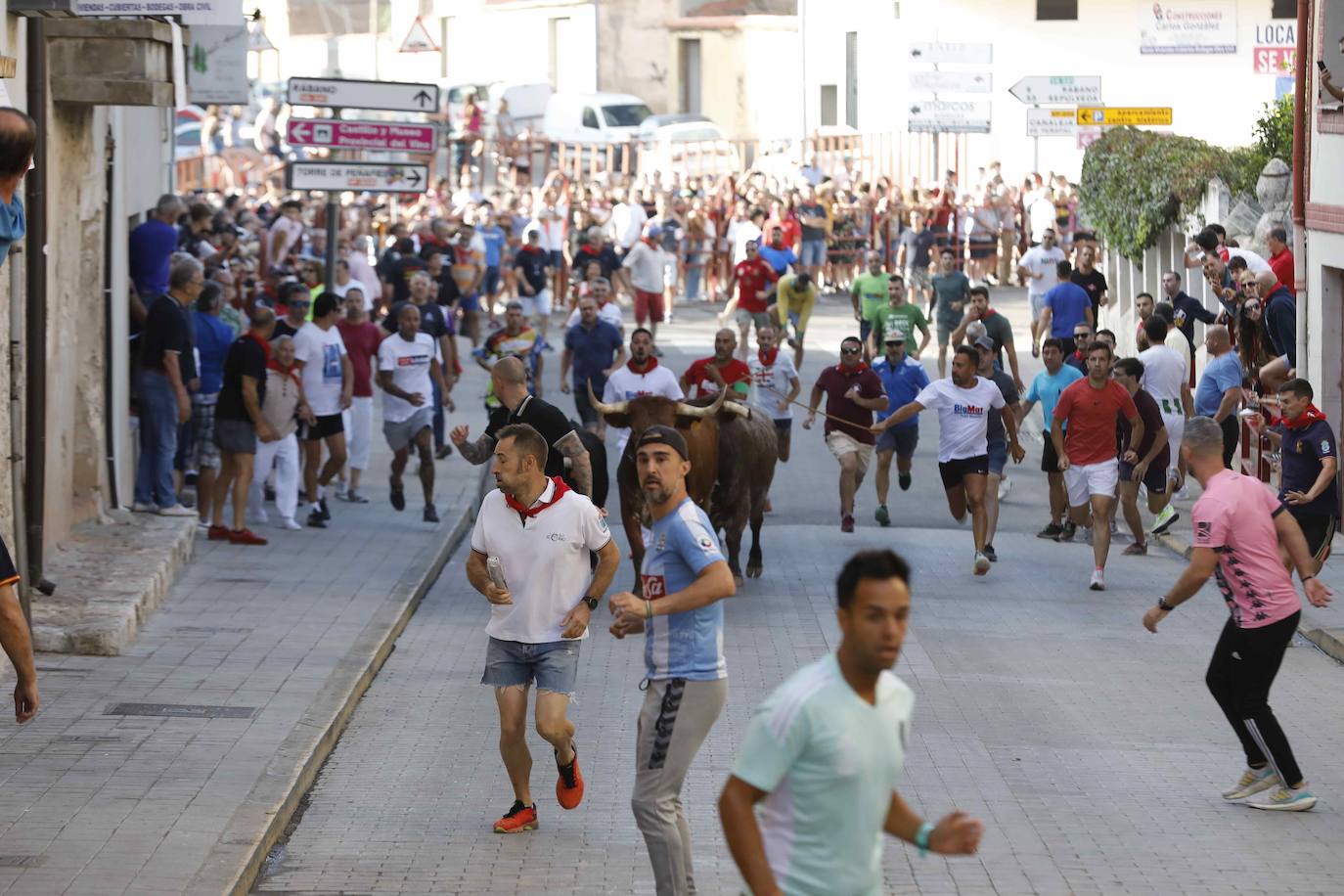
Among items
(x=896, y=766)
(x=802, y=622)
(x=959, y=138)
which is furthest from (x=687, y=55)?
(x=896, y=766)

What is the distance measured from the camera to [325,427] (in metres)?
19.0

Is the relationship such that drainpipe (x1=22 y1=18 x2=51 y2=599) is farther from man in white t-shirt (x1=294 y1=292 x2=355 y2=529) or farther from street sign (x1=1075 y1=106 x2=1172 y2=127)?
street sign (x1=1075 y1=106 x2=1172 y2=127)

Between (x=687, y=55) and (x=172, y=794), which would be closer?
(x=172, y=794)

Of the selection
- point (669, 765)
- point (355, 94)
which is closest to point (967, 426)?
point (355, 94)

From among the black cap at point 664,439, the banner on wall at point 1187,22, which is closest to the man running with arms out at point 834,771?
the black cap at point 664,439

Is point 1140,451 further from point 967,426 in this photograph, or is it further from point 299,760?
point 299,760

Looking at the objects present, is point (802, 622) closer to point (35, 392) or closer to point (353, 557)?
point (353, 557)

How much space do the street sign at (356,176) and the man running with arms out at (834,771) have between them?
45.9 ft

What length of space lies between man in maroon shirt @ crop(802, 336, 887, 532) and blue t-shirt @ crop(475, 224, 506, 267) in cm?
1630

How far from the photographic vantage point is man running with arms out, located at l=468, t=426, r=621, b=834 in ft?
29.5

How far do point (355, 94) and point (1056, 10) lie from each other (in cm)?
3107

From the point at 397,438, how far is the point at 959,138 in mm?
31989

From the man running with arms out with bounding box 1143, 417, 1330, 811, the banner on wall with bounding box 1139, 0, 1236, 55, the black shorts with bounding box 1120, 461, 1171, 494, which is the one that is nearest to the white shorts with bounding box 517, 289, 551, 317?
the black shorts with bounding box 1120, 461, 1171, 494

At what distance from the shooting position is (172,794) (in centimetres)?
959
